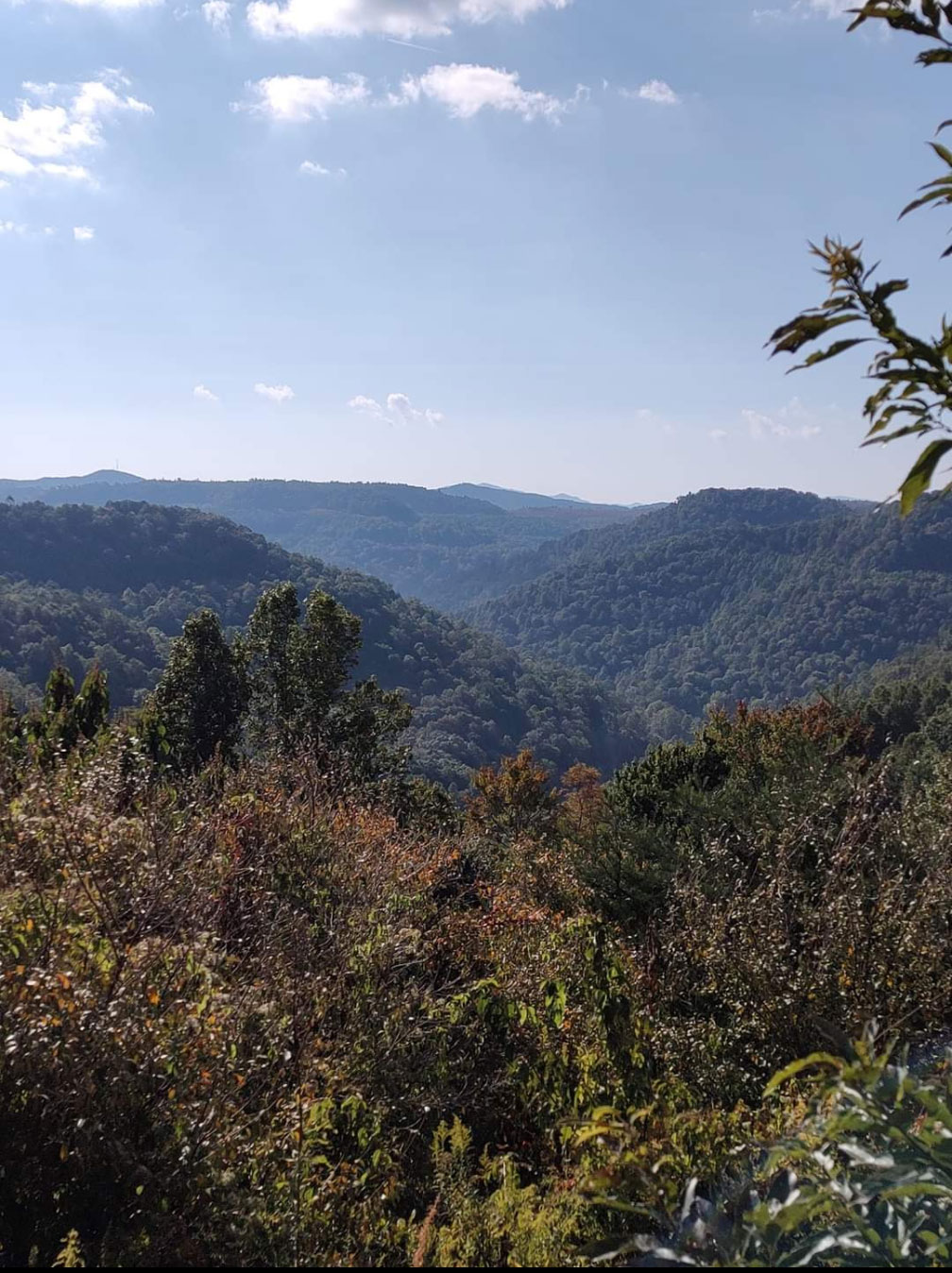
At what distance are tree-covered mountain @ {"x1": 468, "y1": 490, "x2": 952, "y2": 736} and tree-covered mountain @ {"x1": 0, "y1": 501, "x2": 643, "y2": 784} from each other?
28368 mm

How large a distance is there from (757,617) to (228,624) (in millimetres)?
109471

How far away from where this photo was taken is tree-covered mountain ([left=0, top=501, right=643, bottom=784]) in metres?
75.1

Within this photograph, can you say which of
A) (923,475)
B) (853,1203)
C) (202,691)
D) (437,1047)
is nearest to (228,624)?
(202,691)

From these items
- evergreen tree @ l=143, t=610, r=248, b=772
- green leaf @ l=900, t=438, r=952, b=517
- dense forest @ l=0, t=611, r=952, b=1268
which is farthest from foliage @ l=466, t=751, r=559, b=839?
green leaf @ l=900, t=438, r=952, b=517

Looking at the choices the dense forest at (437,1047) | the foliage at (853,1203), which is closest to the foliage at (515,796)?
the dense forest at (437,1047)

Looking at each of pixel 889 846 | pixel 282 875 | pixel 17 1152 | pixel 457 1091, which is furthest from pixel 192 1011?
pixel 889 846

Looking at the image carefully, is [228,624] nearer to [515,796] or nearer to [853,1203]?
[515,796]

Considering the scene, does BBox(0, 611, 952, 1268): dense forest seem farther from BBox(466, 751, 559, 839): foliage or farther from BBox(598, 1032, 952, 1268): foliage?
BBox(466, 751, 559, 839): foliage

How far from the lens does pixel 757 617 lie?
169250mm

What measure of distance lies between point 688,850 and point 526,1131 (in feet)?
12.8

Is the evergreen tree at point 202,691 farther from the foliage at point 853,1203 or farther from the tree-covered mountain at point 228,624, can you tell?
the tree-covered mountain at point 228,624

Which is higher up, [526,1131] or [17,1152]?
[17,1152]

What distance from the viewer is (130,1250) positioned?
248cm

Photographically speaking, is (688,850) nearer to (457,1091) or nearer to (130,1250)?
(457,1091)
